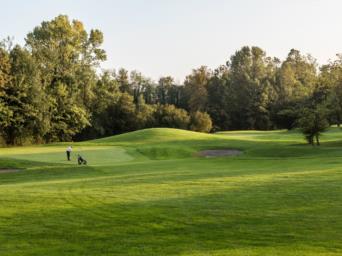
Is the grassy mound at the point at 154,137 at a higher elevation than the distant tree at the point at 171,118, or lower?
lower

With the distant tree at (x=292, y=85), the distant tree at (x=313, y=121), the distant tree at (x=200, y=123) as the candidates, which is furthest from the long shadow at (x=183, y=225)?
the distant tree at (x=200, y=123)

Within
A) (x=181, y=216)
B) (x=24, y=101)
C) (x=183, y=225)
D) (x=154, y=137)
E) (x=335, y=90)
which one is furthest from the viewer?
(x=24, y=101)

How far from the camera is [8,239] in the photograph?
11039 millimetres

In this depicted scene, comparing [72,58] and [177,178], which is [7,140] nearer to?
[72,58]

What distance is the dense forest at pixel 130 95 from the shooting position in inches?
2566

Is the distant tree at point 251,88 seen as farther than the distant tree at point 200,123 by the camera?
Yes

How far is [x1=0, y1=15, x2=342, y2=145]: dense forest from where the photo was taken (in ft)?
214

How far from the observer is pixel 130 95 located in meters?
103

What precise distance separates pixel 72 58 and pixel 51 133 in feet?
48.2

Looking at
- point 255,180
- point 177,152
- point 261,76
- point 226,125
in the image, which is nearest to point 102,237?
point 255,180

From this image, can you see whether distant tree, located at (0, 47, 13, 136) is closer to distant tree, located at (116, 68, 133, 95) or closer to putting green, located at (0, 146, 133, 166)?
putting green, located at (0, 146, 133, 166)

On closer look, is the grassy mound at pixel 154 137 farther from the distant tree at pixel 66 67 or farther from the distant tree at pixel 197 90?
the distant tree at pixel 197 90

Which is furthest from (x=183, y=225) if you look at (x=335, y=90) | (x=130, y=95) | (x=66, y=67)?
(x=130, y=95)

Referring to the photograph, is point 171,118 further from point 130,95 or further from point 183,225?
point 183,225
